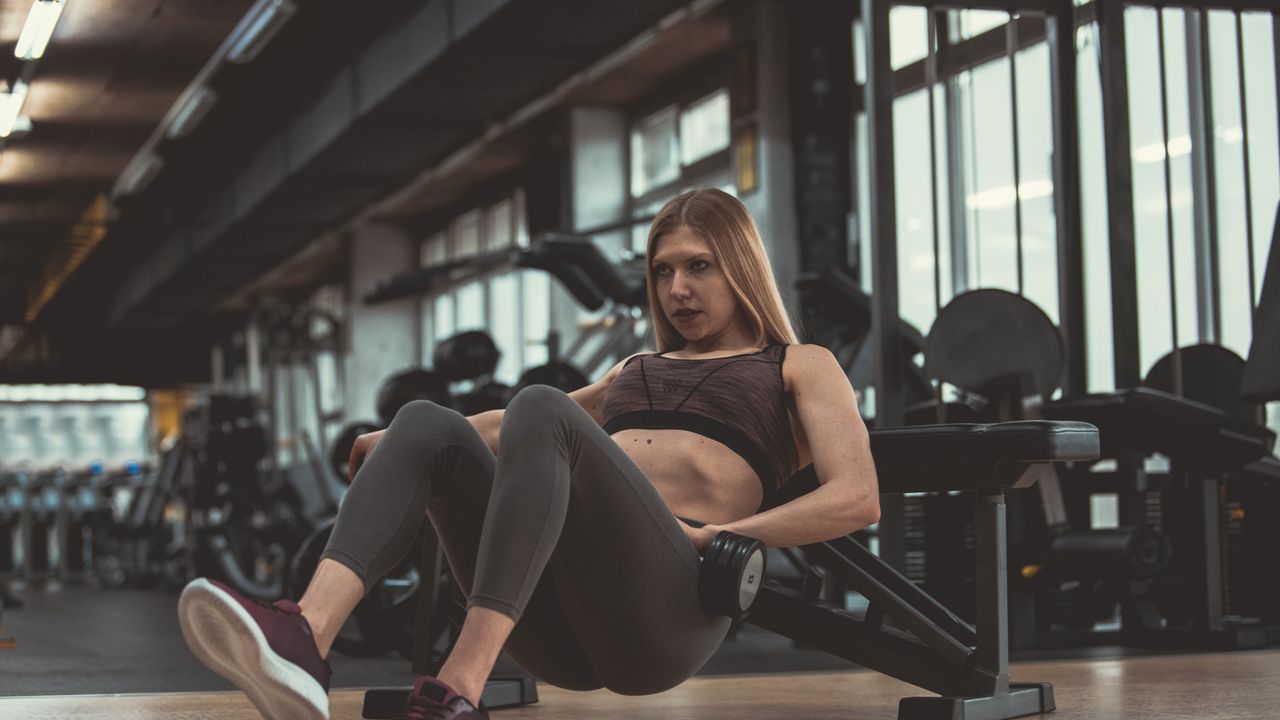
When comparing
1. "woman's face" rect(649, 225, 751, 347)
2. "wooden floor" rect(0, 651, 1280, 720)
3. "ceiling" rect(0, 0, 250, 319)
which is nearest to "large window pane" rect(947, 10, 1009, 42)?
"ceiling" rect(0, 0, 250, 319)

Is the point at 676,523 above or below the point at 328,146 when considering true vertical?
below

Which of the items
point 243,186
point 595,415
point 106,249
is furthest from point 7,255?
point 595,415

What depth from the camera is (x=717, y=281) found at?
198 centimetres

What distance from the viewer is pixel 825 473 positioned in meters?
1.86

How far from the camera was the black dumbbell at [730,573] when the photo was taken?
1.75 metres

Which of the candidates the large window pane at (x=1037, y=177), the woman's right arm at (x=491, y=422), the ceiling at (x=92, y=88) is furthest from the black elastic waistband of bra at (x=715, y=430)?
the ceiling at (x=92, y=88)

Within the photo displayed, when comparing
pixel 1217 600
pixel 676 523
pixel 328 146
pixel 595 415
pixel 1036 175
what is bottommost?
pixel 1217 600

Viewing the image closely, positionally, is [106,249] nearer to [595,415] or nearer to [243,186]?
[243,186]

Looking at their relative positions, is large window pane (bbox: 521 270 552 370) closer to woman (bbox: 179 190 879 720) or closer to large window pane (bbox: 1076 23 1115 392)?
large window pane (bbox: 1076 23 1115 392)

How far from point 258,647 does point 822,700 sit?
127cm

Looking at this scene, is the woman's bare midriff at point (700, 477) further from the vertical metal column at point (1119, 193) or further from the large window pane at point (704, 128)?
the large window pane at point (704, 128)

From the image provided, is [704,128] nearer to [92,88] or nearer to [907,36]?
[907,36]

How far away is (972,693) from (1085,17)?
2854 millimetres

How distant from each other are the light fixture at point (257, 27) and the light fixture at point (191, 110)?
0.61 metres
